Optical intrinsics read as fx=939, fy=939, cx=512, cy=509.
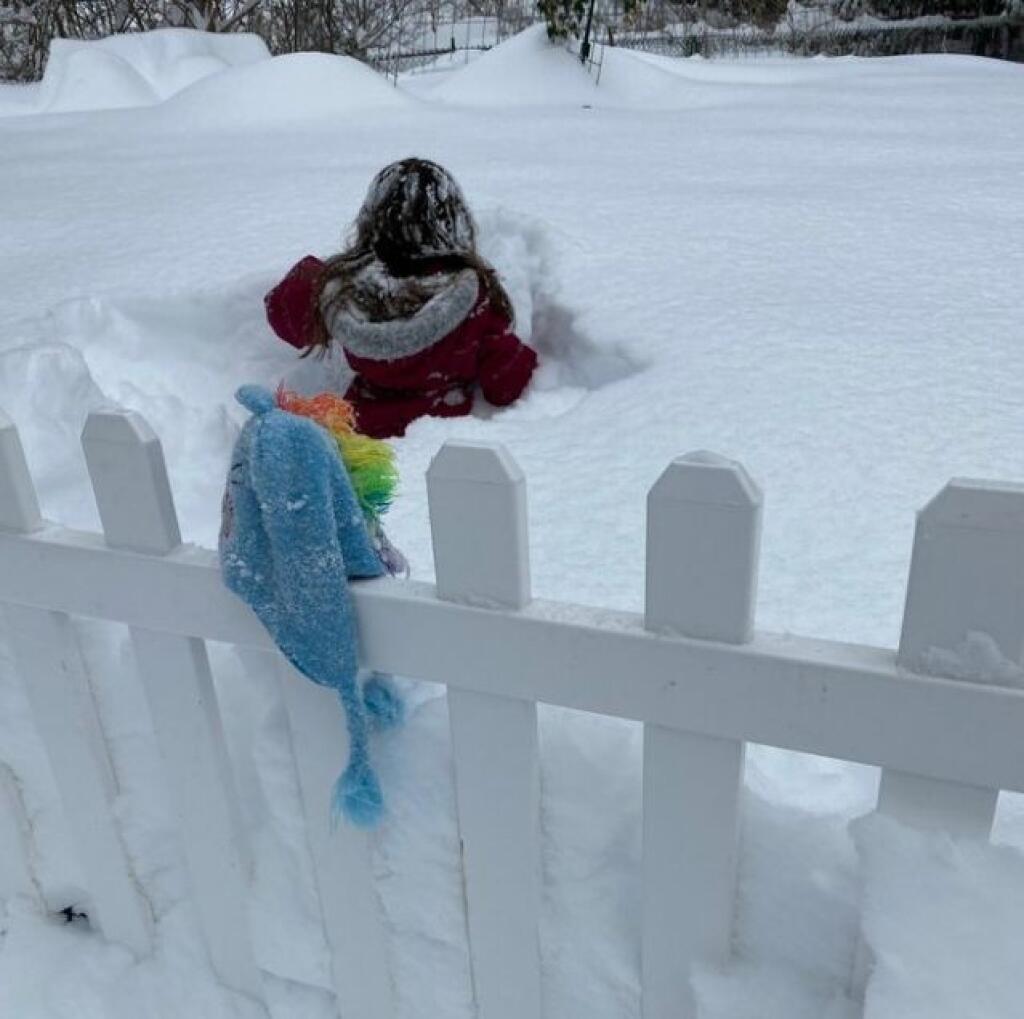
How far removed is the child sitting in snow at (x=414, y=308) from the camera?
2346 mm

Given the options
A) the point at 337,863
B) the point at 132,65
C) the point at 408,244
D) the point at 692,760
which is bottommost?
the point at 337,863

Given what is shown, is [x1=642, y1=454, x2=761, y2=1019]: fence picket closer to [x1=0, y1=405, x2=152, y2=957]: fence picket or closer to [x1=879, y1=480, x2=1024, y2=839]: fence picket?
[x1=879, y1=480, x2=1024, y2=839]: fence picket

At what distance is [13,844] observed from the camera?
1.48 meters

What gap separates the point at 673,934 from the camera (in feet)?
3.35

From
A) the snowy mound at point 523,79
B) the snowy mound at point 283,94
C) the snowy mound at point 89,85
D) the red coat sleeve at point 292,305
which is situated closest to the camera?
the red coat sleeve at point 292,305

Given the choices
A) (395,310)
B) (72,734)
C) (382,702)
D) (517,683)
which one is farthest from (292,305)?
(517,683)

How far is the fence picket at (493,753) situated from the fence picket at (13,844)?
2.57 ft

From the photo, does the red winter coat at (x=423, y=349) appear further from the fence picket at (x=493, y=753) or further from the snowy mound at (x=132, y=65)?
the snowy mound at (x=132, y=65)

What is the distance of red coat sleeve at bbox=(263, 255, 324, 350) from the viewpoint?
8.08 feet

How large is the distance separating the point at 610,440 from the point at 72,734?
1018mm

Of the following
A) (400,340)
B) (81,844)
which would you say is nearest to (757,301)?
(400,340)

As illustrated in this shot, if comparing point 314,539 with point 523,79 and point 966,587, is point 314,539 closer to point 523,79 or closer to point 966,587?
point 966,587

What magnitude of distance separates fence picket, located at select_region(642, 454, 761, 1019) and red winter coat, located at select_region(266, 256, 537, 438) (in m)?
1.53

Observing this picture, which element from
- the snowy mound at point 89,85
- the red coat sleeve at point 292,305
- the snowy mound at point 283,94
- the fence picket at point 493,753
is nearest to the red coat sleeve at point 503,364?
the red coat sleeve at point 292,305
